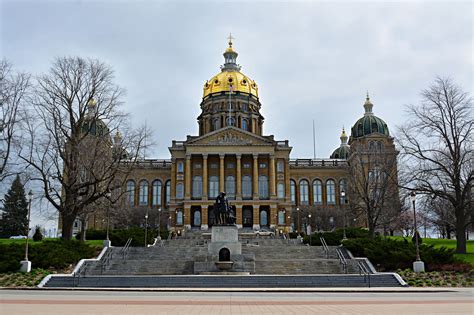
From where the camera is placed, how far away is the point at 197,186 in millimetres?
74125

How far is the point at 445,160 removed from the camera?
3653 centimetres

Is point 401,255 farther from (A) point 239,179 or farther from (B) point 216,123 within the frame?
(B) point 216,123

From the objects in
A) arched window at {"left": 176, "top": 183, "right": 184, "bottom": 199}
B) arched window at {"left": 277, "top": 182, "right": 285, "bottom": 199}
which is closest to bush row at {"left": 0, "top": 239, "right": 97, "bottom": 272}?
arched window at {"left": 176, "top": 183, "right": 184, "bottom": 199}

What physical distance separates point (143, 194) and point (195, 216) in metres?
13.2

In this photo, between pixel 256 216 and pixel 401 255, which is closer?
pixel 401 255

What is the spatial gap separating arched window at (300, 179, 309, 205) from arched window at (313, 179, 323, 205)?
1221 mm

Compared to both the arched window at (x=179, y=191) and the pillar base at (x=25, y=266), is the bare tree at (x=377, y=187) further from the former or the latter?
the arched window at (x=179, y=191)

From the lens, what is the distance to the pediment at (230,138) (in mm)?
73125

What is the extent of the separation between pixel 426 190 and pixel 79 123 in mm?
25149

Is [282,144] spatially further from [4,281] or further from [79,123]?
[4,281]

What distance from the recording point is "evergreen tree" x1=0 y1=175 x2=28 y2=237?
60.7 metres

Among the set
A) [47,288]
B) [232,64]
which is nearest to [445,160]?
[47,288]

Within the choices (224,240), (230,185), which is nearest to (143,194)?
(230,185)

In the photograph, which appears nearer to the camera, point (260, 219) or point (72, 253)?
point (72, 253)
